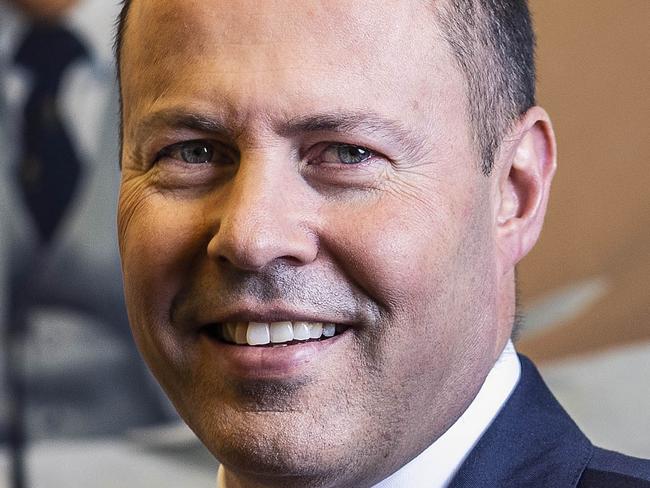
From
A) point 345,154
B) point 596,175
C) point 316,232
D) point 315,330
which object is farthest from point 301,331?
point 596,175

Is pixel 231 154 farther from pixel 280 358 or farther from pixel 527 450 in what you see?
pixel 527 450

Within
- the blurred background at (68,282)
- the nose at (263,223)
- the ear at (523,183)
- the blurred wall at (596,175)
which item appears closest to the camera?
the nose at (263,223)

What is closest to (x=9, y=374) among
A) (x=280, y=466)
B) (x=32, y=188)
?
(x=32, y=188)

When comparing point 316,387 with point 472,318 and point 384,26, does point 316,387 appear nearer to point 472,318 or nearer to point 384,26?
point 472,318

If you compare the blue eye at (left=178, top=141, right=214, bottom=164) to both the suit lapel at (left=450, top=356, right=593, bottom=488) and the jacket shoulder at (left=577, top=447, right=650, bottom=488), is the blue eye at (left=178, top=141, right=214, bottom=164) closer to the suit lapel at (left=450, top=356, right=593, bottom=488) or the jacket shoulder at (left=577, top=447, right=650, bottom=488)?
the suit lapel at (left=450, top=356, right=593, bottom=488)

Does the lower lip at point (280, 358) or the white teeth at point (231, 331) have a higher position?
the white teeth at point (231, 331)

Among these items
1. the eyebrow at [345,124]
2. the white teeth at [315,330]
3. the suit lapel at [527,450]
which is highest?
the eyebrow at [345,124]

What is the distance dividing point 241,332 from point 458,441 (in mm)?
346

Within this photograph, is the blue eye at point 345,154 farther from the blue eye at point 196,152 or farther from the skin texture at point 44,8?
the skin texture at point 44,8

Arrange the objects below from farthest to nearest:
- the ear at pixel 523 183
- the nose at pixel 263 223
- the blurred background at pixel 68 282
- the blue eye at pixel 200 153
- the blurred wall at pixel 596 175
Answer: the blurred background at pixel 68 282 < the blurred wall at pixel 596 175 < the ear at pixel 523 183 < the blue eye at pixel 200 153 < the nose at pixel 263 223

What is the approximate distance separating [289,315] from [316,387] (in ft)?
0.31

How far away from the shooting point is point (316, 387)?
1386mm

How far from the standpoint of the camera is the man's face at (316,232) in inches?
54.0

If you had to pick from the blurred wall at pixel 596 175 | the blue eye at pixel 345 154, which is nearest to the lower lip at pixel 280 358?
the blue eye at pixel 345 154
